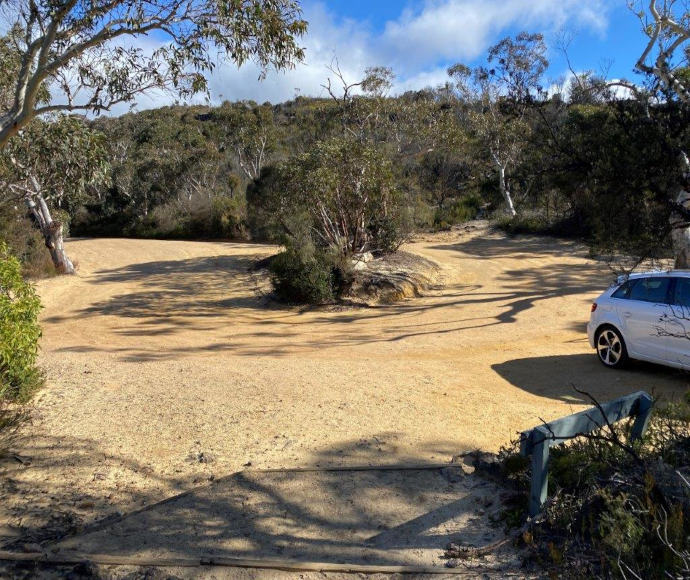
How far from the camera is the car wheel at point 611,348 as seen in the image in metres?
9.27

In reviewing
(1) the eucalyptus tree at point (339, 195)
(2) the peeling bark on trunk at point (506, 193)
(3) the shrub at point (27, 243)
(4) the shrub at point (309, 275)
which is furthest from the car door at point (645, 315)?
(2) the peeling bark on trunk at point (506, 193)

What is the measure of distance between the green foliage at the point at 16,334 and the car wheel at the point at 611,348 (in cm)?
764

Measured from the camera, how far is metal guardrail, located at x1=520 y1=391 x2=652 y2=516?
13.0 ft

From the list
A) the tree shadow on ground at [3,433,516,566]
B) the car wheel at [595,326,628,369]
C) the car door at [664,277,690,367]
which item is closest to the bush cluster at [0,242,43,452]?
the tree shadow on ground at [3,433,516,566]

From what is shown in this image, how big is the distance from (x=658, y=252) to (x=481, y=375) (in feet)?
13.1

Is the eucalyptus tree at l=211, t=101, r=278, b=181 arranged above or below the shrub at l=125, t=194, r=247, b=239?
above

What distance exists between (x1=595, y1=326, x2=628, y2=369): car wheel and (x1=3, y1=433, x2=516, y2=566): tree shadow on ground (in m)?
5.26

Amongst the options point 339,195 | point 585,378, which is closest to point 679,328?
point 585,378

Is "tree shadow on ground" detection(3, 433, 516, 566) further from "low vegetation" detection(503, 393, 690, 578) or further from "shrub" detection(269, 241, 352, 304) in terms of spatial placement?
"shrub" detection(269, 241, 352, 304)

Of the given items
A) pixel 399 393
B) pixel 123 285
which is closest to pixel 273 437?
pixel 399 393

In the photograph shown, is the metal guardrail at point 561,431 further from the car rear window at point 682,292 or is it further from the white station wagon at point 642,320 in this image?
the car rear window at point 682,292

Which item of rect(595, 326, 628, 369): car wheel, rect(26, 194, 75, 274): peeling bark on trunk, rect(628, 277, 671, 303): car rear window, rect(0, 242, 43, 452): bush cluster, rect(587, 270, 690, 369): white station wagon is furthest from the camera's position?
rect(26, 194, 75, 274): peeling bark on trunk

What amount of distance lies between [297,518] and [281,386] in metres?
3.52

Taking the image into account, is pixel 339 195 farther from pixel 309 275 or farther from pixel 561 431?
pixel 561 431
